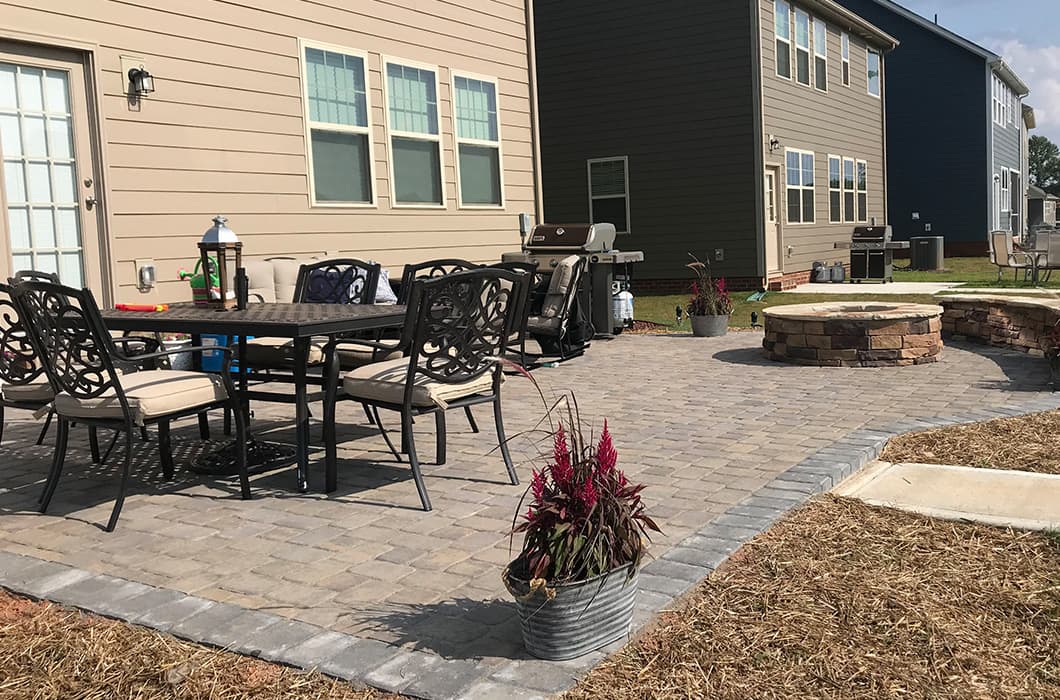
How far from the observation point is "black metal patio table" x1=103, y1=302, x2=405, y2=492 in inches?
163

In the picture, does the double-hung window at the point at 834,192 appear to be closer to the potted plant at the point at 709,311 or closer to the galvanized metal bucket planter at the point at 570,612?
the potted plant at the point at 709,311

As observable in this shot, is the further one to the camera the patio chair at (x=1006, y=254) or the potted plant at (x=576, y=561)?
the patio chair at (x=1006, y=254)

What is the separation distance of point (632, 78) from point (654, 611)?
50.3 feet

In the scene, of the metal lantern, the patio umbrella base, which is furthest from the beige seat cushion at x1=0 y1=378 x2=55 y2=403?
the metal lantern

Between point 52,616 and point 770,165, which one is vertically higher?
point 770,165

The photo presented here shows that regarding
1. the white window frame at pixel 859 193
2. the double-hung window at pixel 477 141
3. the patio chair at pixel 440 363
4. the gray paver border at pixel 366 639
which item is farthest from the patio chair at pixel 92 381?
the white window frame at pixel 859 193

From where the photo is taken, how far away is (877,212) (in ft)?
75.3

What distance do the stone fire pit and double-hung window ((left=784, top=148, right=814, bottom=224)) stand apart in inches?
404

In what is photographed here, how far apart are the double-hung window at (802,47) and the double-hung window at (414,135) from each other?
1042cm

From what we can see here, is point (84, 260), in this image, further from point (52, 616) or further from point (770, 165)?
point (770, 165)

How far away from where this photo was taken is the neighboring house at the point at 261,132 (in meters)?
6.62

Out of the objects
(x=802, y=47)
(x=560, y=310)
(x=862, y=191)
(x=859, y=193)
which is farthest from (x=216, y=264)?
(x=862, y=191)

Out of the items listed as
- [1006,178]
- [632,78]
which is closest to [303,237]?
[632,78]

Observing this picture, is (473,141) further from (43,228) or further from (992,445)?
(992,445)
